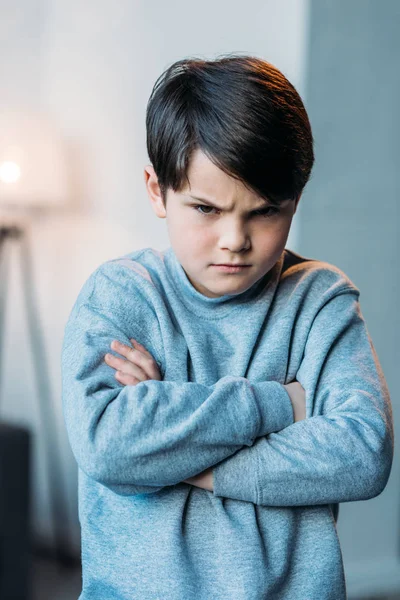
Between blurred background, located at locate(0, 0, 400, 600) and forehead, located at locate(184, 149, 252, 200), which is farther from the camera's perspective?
blurred background, located at locate(0, 0, 400, 600)

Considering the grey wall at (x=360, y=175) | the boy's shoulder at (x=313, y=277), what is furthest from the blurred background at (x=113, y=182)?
the boy's shoulder at (x=313, y=277)

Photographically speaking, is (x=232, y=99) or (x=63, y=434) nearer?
(x=232, y=99)

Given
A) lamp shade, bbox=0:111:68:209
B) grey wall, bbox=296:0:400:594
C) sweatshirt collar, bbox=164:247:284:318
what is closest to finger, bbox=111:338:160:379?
sweatshirt collar, bbox=164:247:284:318

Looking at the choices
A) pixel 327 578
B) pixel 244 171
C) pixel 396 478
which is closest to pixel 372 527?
pixel 396 478

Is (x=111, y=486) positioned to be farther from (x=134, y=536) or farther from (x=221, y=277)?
(x=221, y=277)

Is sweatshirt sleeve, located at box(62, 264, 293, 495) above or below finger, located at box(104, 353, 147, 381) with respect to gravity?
below

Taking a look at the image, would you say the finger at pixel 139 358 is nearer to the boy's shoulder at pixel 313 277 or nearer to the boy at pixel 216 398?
the boy at pixel 216 398

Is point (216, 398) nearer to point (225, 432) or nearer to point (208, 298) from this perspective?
point (225, 432)

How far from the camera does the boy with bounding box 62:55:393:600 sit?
3.10 feet

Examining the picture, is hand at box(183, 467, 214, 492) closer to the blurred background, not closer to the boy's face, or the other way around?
the boy's face

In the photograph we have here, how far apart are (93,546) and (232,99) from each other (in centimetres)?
58

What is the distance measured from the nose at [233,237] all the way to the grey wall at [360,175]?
1.55 m

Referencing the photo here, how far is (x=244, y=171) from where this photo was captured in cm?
93

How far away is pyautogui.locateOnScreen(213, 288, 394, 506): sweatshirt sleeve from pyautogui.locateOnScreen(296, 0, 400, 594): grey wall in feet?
4.66
